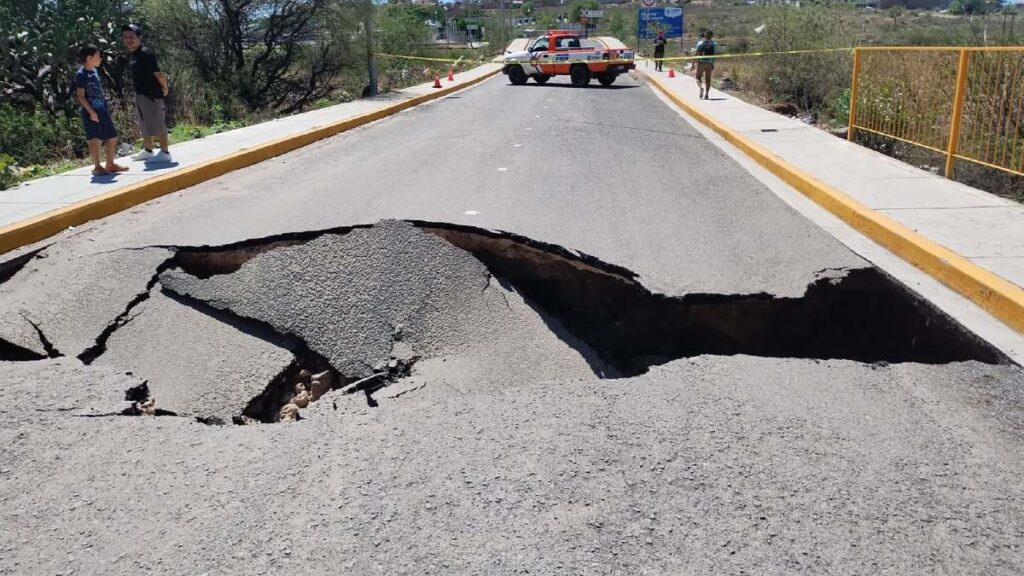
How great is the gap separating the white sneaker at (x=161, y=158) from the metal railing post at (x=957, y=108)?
914cm

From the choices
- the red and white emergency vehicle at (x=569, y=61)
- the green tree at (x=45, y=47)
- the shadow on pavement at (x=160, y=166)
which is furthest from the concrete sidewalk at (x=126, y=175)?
the red and white emergency vehicle at (x=569, y=61)

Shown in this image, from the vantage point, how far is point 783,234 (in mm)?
6680

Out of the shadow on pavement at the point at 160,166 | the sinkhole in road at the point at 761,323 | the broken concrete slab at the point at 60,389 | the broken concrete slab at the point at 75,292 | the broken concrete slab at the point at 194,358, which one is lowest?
the sinkhole in road at the point at 761,323

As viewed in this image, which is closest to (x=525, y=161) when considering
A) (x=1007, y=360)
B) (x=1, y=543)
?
(x=1007, y=360)

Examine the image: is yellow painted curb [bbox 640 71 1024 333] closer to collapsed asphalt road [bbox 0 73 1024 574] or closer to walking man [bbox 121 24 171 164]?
collapsed asphalt road [bbox 0 73 1024 574]

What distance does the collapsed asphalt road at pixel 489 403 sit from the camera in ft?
9.31

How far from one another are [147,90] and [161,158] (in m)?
0.87

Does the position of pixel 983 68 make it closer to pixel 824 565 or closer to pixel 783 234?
pixel 783 234

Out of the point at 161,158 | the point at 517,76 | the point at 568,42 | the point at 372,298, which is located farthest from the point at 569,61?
the point at 372,298

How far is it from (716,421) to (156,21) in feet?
74.1

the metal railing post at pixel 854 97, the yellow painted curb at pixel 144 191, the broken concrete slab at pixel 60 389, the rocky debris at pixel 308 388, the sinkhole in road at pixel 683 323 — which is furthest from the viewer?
the metal railing post at pixel 854 97

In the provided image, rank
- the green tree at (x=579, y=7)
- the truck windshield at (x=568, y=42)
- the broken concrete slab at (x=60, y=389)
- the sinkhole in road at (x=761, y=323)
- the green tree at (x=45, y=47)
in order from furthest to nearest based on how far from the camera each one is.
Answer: the green tree at (x=579, y=7), the truck windshield at (x=568, y=42), the green tree at (x=45, y=47), the sinkhole in road at (x=761, y=323), the broken concrete slab at (x=60, y=389)

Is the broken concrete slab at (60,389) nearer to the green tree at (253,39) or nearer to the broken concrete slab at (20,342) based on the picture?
the broken concrete slab at (20,342)

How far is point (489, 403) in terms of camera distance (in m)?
3.89
